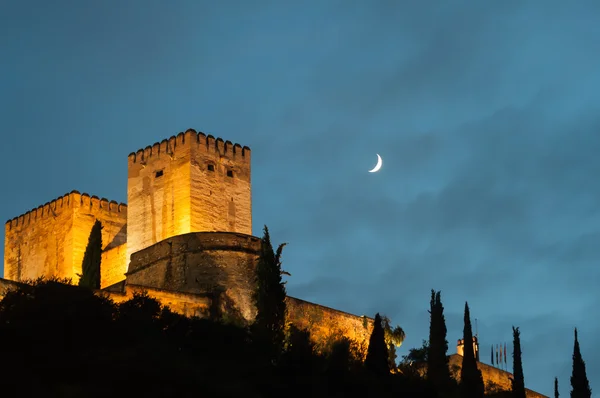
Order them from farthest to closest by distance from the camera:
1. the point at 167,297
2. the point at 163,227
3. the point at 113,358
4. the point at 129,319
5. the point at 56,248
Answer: the point at 56,248 < the point at 163,227 < the point at 167,297 < the point at 129,319 < the point at 113,358

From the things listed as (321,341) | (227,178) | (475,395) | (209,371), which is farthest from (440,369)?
(209,371)

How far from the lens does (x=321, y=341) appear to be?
42.3 m

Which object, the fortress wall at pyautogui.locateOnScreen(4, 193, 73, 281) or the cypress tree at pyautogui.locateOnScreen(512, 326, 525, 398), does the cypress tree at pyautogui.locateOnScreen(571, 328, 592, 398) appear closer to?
the cypress tree at pyautogui.locateOnScreen(512, 326, 525, 398)

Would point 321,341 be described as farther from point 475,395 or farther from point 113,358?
point 113,358

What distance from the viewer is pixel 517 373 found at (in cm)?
4650

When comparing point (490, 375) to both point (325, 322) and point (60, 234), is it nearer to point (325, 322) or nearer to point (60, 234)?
point (325, 322)

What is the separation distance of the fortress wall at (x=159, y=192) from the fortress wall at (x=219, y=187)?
41 cm

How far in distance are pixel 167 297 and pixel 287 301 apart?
5.75 meters

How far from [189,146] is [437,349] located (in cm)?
1258

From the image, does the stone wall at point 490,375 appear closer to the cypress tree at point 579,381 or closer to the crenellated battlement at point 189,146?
the cypress tree at point 579,381

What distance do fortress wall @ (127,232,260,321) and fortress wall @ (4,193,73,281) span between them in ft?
29.9

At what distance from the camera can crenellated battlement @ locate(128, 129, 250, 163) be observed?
4553cm

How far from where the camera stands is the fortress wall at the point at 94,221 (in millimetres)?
48281

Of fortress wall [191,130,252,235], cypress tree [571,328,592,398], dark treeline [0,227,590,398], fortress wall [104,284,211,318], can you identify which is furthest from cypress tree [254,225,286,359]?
cypress tree [571,328,592,398]
